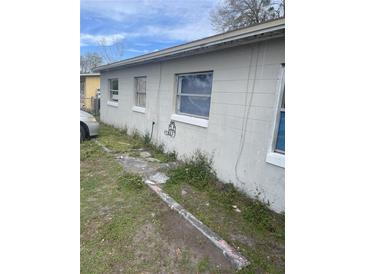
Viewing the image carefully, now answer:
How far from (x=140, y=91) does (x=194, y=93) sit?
3.83 metres

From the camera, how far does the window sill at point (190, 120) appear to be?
5.57 m

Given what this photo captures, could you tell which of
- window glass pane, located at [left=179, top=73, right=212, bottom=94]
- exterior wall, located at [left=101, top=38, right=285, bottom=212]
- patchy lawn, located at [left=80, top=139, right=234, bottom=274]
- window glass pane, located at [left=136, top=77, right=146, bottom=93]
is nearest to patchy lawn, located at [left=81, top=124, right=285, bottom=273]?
patchy lawn, located at [left=80, top=139, right=234, bottom=274]

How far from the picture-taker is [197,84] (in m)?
5.98

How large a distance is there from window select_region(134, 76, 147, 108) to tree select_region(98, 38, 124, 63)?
23.9m

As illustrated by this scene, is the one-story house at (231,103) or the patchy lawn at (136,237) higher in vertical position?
the one-story house at (231,103)

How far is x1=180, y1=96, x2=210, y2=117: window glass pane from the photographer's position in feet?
18.6

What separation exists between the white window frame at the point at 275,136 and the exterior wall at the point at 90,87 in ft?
64.7

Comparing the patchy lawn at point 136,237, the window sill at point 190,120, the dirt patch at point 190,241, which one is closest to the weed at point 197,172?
the window sill at point 190,120

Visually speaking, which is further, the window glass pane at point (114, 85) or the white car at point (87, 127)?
the window glass pane at point (114, 85)

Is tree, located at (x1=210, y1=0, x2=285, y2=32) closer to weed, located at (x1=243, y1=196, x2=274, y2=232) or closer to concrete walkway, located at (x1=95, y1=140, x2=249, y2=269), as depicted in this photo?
concrete walkway, located at (x1=95, y1=140, x2=249, y2=269)

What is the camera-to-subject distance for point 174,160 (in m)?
6.61

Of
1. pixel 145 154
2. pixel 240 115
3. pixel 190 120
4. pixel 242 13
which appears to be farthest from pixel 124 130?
pixel 242 13

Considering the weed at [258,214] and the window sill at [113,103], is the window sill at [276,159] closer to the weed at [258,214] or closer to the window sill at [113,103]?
the weed at [258,214]
